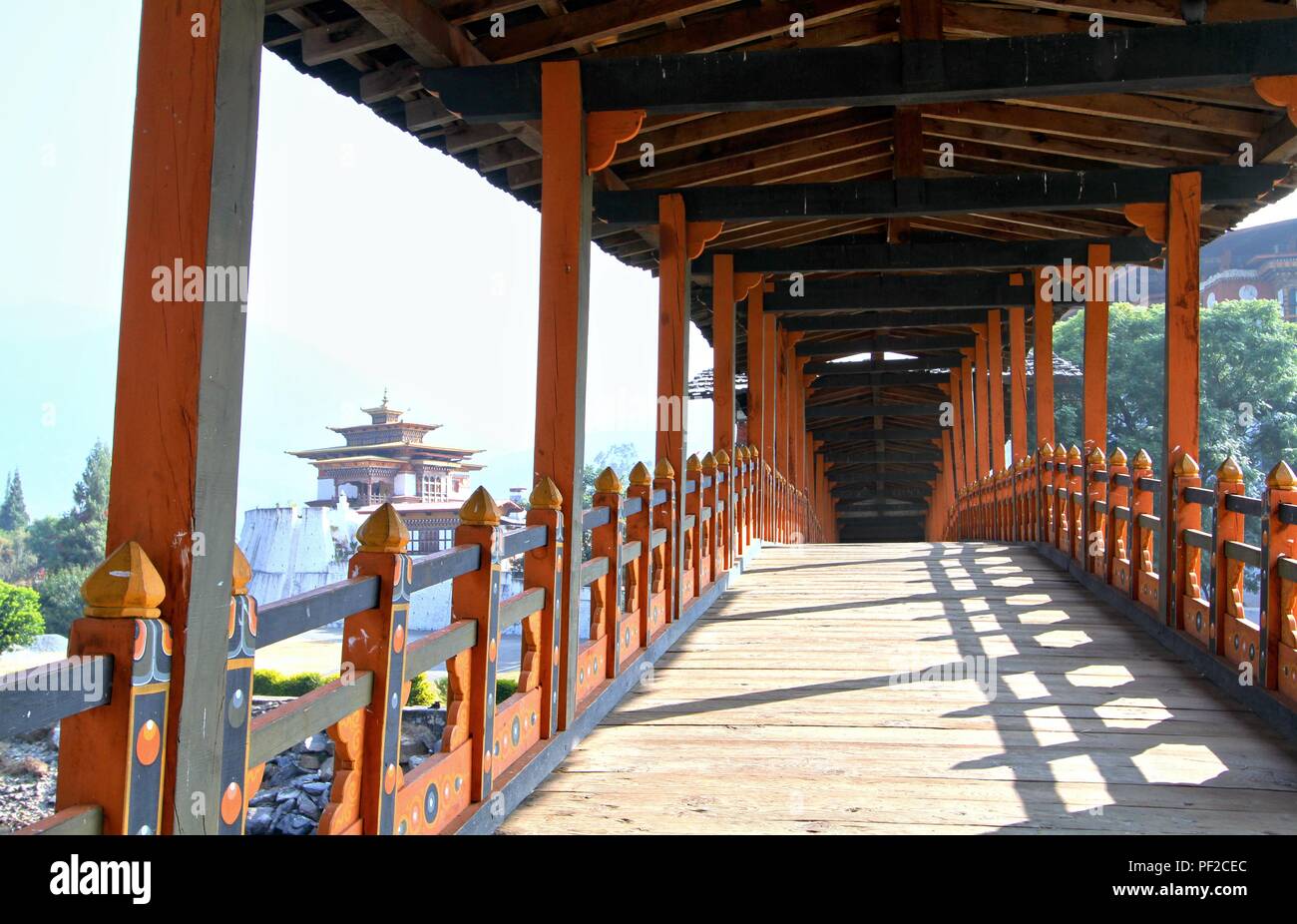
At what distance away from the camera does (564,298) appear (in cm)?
453

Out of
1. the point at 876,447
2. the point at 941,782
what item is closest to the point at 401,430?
the point at 876,447

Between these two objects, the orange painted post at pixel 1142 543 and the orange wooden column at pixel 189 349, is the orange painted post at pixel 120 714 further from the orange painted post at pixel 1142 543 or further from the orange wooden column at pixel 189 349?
the orange painted post at pixel 1142 543

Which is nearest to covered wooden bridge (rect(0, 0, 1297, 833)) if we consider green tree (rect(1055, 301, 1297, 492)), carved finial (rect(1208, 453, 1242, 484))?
carved finial (rect(1208, 453, 1242, 484))

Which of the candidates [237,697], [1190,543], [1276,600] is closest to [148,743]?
[237,697]

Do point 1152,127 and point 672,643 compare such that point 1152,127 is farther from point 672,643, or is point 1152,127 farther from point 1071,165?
point 672,643

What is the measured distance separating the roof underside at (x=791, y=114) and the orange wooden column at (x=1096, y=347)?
0.88ft

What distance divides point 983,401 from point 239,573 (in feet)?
45.1

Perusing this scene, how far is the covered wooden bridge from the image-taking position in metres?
1.89

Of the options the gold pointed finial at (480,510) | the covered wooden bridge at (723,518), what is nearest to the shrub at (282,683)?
the covered wooden bridge at (723,518)

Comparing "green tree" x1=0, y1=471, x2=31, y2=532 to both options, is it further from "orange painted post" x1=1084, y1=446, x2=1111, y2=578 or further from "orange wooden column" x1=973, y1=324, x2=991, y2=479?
"orange painted post" x1=1084, y1=446, x2=1111, y2=578

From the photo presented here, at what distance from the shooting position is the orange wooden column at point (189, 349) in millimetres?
1817

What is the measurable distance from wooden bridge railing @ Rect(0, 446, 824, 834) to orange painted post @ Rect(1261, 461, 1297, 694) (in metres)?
2.83
